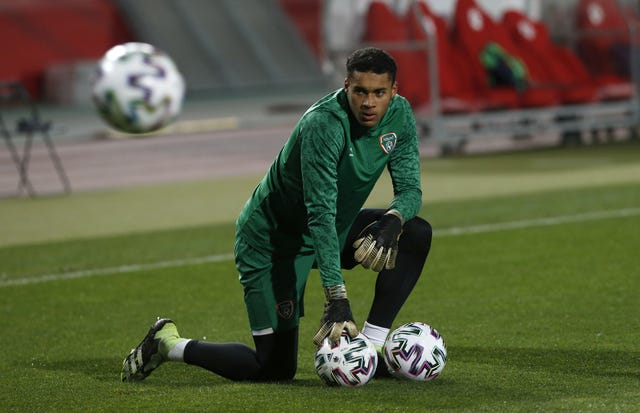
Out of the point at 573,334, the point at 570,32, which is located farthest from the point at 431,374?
the point at 570,32

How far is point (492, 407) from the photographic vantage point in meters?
5.43

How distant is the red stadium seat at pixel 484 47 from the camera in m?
19.3

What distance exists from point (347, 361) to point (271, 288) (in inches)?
22.1

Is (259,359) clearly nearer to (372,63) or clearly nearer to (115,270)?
(372,63)

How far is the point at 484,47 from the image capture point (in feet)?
63.9

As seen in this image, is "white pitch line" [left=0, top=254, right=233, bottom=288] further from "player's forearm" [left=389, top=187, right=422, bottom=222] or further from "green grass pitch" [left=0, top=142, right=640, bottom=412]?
"player's forearm" [left=389, top=187, right=422, bottom=222]

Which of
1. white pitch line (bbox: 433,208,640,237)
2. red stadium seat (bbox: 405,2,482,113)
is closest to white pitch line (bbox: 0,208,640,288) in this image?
white pitch line (bbox: 433,208,640,237)

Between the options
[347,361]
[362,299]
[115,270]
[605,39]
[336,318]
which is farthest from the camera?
[605,39]

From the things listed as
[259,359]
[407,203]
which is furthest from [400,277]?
[259,359]

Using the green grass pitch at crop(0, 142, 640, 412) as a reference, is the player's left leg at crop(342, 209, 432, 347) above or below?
above

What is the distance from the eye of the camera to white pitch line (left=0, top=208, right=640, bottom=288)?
993 centimetres

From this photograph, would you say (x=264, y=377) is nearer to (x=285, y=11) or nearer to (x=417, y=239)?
(x=417, y=239)

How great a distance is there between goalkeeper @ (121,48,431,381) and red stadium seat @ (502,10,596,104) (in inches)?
554

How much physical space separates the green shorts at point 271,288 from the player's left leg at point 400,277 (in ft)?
1.21
